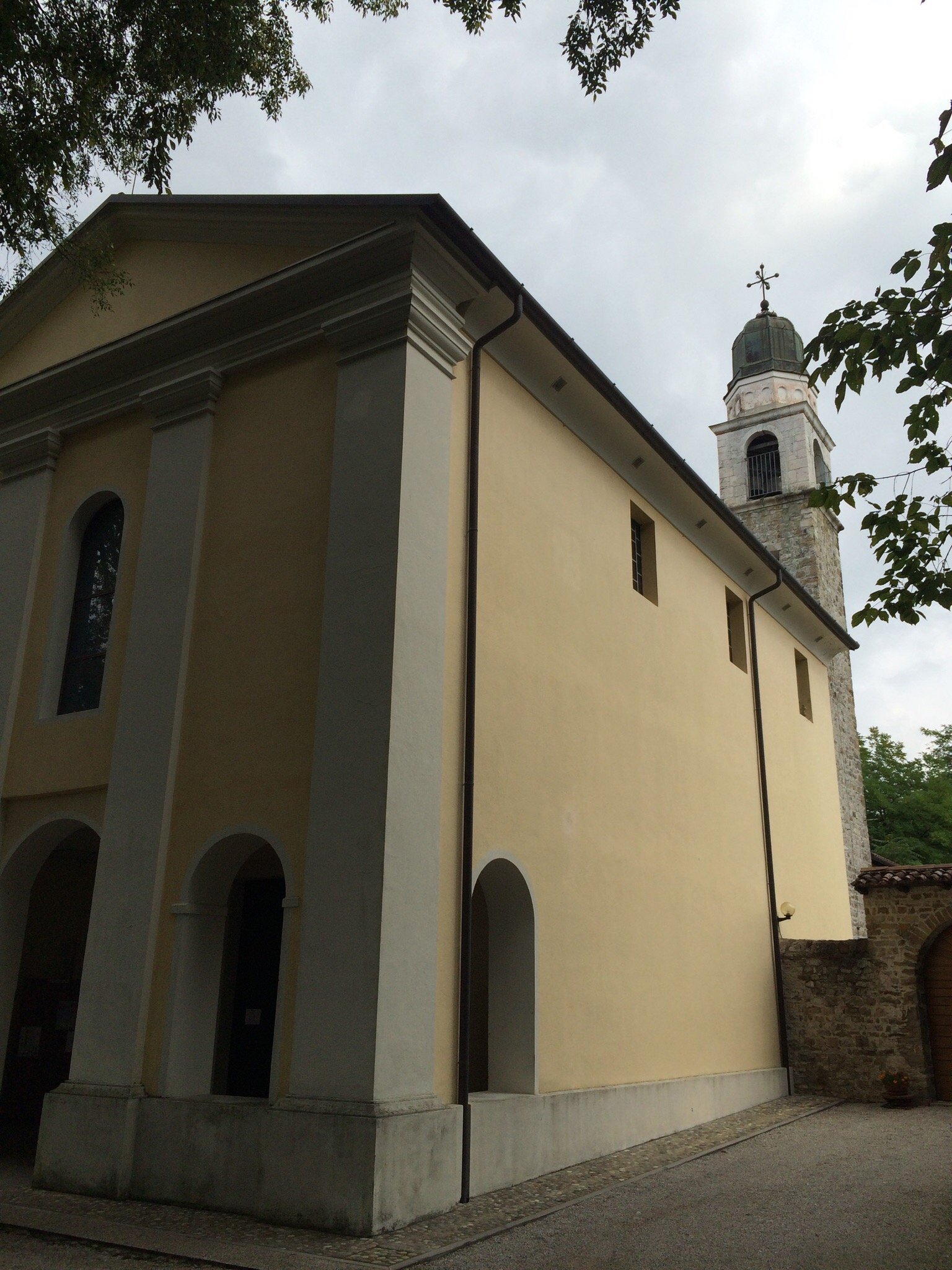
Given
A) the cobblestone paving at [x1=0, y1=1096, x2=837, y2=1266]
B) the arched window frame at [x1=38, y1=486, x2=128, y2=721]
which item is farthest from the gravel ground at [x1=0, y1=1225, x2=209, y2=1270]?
the arched window frame at [x1=38, y1=486, x2=128, y2=721]

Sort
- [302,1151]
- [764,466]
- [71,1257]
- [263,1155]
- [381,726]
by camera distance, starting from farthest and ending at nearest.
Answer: [764,466] → [381,726] → [263,1155] → [302,1151] → [71,1257]

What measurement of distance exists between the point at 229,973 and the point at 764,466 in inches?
777

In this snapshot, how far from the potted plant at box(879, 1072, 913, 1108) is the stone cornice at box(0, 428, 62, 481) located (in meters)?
12.3

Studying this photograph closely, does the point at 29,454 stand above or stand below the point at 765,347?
below

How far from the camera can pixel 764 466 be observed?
2575 centimetres

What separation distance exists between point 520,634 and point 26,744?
4.81m

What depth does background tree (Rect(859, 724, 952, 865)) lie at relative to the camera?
105 feet

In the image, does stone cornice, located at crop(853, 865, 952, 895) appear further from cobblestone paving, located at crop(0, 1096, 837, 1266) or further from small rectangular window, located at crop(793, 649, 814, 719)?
cobblestone paving, located at crop(0, 1096, 837, 1266)

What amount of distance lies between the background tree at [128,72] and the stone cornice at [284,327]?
151cm

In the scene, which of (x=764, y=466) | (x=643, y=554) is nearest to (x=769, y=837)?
(x=643, y=554)

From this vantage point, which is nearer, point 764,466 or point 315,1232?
point 315,1232

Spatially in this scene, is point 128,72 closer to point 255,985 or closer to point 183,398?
point 183,398

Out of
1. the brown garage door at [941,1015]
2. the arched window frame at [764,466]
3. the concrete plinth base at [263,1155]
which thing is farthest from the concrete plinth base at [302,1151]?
the arched window frame at [764,466]

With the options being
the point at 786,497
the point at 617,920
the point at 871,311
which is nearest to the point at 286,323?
the point at 871,311
